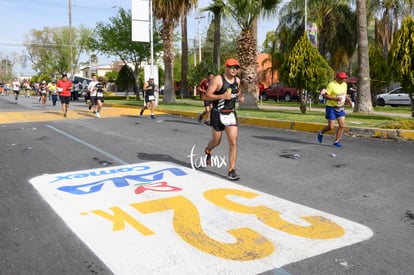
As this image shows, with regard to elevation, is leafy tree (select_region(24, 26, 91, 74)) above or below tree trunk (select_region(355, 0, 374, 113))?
above

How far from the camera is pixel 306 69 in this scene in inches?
602

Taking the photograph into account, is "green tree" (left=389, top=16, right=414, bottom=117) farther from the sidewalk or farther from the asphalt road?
the asphalt road

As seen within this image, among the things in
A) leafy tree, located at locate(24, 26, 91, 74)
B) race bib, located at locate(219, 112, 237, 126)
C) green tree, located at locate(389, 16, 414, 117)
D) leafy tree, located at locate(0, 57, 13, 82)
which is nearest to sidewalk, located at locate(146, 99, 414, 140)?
green tree, located at locate(389, 16, 414, 117)

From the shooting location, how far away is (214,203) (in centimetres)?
482

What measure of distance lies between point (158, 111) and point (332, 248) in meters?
16.2

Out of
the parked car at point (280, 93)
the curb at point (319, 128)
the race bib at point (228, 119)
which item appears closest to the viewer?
the race bib at point (228, 119)

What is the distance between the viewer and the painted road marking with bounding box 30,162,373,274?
3.31 m

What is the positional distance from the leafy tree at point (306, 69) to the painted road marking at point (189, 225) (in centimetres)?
1049

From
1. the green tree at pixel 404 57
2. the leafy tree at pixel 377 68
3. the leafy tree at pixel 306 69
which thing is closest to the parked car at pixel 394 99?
the leafy tree at pixel 377 68

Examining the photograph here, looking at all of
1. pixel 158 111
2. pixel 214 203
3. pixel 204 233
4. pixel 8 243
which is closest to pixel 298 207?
pixel 214 203

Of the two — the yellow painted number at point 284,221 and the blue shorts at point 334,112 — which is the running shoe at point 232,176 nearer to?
the yellow painted number at point 284,221

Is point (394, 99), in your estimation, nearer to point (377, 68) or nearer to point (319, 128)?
point (377, 68)

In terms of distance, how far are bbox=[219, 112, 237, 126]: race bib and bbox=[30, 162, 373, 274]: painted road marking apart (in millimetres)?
869

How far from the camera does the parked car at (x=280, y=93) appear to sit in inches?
1328
